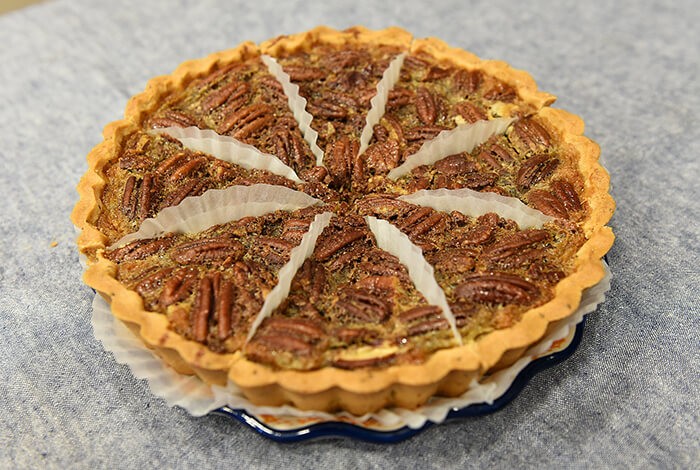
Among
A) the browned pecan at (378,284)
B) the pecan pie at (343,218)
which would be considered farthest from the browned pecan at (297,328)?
the browned pecan at (378,284)

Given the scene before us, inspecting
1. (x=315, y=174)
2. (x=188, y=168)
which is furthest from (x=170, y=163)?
(x=315, y=174)

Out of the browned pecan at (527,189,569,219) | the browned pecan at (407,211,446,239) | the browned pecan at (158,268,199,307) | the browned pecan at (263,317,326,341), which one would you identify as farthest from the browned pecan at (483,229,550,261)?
the browned pecan at (158,268,199,307)

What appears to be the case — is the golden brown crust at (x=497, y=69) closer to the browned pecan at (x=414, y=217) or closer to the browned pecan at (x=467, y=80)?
the browned pecan at (x=467, y=80)

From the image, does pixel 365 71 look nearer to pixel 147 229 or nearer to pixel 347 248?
pixel 347 248

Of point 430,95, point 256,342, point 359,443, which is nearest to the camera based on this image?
point 256,342

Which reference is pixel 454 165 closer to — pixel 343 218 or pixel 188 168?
pixel 343 218

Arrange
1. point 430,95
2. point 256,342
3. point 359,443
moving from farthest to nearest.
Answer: point 430,95, point 359,443, point 256,342

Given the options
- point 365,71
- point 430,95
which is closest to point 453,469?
point 430,95
